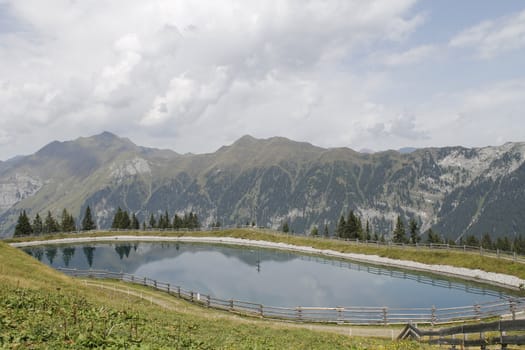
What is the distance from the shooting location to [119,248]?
136 m

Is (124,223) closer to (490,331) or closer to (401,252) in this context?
(401,252)

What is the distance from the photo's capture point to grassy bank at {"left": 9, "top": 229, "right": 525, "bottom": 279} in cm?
6912

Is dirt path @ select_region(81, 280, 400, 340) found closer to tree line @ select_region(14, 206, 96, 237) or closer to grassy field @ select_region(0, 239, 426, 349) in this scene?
grassy field @ select_region(0, 239, 426, 349)

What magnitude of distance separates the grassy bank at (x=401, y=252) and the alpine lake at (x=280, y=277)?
15.0 feet

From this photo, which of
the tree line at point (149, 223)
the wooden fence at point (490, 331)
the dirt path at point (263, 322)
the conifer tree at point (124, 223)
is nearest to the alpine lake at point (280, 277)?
the dirt path at point (263, 322)

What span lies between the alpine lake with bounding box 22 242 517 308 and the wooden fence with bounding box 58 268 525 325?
429 centimetres

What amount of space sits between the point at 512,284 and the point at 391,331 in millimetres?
35961

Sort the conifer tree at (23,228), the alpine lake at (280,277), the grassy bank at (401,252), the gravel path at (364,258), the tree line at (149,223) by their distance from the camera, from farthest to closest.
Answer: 1. the tree line at (149,223)
2. the conifer tree at (23,228)
3. the grassy bank at (401,252)
4. the gravel path at (364,258)
5. the alpine lake at (280,277)

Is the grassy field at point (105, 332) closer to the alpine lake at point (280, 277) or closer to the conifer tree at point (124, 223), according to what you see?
the alpine lake at point (280, 277)

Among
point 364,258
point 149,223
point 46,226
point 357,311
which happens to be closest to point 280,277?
point 364,258

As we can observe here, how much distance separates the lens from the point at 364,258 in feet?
322

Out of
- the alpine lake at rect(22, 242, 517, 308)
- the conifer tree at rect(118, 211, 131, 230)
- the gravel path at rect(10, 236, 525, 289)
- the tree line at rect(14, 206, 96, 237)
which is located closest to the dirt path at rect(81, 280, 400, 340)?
the alpine lake at rect(22, 242, 517, 308)

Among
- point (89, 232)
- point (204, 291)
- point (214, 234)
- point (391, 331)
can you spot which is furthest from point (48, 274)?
point (89, 232)

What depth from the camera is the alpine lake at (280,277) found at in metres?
63.0
